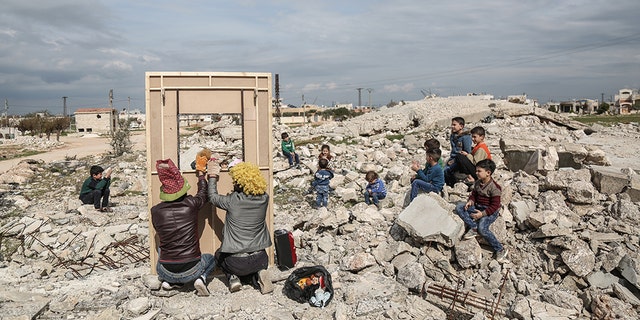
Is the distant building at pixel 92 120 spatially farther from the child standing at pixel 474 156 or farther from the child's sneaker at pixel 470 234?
the child's sneaker at pixel 470 234

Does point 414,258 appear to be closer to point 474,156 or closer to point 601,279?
point 601,279

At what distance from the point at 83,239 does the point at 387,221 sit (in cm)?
514

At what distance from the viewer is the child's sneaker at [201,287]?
17.2ft

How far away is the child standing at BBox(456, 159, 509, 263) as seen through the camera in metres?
6.14

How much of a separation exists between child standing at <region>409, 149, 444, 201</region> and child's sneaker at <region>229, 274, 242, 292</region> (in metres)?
3.56

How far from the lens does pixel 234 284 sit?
536 centimetres

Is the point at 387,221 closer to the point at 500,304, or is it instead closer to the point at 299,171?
the point at 500,304

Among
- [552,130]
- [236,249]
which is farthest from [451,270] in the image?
[552,130]

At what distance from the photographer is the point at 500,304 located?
5.50 metres

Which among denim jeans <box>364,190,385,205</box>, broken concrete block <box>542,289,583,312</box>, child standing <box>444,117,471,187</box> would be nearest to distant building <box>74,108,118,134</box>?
denim jeans <box>364,190,385,205</box>

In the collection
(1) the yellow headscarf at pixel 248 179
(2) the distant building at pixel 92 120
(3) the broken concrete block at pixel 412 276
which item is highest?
(2) the distant building at pixel 92 120

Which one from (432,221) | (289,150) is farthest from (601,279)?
(289,150)

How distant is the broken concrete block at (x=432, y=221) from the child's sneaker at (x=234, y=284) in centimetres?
240

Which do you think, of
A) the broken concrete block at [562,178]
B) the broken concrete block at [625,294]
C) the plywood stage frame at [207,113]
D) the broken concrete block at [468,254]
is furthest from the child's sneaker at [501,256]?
the plywood stage frame at [207,113]
